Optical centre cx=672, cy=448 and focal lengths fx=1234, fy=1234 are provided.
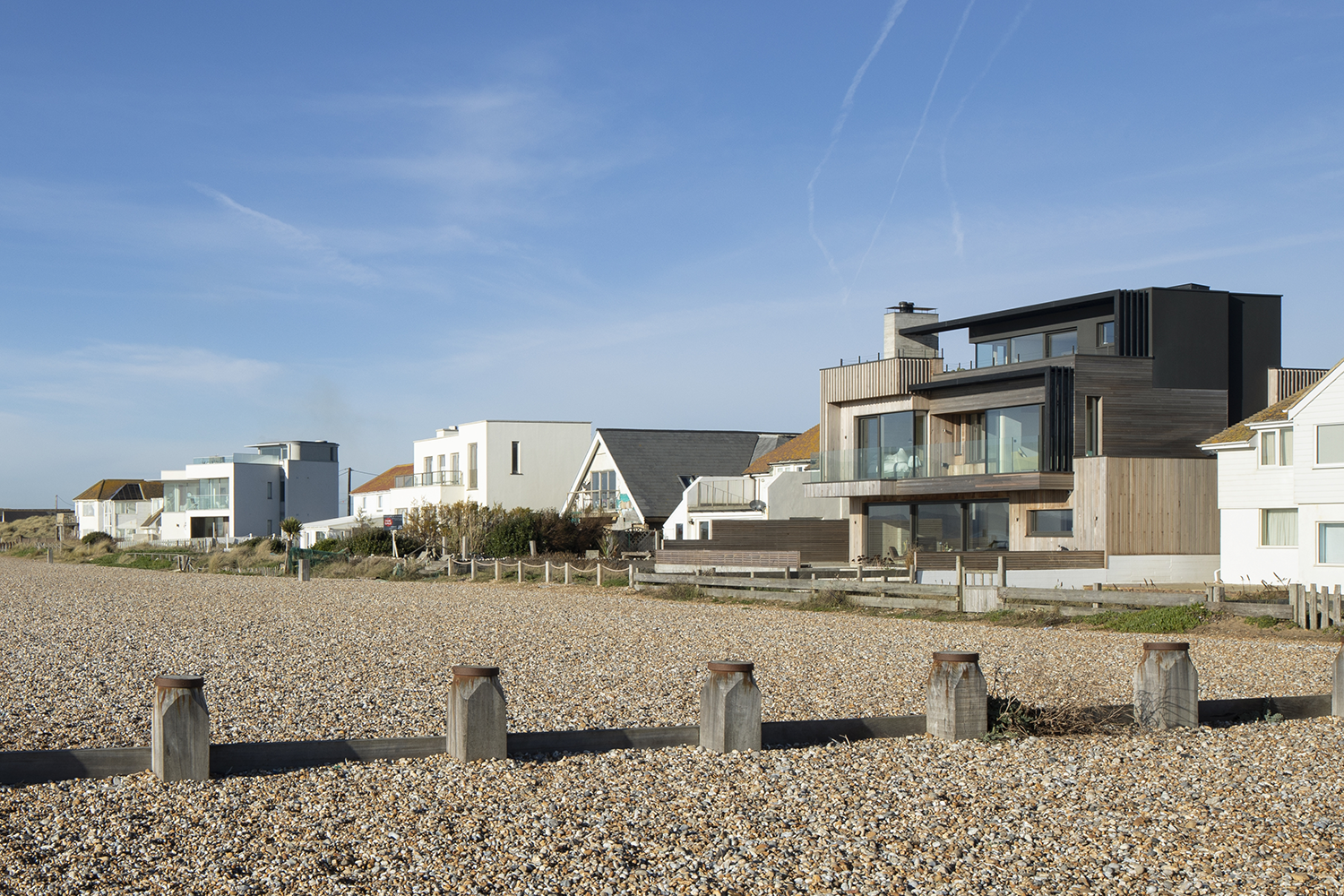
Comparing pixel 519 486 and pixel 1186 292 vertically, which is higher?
pixel 1186 292

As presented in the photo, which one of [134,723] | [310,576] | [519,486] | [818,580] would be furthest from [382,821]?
[519,486]

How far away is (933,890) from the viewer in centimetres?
579

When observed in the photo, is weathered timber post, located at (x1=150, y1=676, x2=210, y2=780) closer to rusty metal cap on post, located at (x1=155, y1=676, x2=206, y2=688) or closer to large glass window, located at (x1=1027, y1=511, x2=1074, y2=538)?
rusty metal cap on post, located at (x1=155, y1=676, x2=206, y2=688)

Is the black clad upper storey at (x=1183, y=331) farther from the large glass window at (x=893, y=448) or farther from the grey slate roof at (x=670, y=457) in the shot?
the grey slate roof at (x=670, y=457)

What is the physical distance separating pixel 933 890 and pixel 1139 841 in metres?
1.47

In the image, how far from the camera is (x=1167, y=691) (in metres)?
9.57

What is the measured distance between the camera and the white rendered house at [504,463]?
61312 millimetres

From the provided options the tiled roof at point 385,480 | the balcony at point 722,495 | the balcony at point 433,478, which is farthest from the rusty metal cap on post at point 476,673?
the tiled roof at point 385,480

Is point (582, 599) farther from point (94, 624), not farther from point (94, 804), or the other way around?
point (94, 804)

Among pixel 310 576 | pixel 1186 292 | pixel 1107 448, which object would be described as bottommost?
pixel 310 576

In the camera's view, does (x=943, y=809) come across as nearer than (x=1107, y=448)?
Yes

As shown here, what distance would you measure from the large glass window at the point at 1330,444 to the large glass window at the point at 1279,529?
2232 millimetres

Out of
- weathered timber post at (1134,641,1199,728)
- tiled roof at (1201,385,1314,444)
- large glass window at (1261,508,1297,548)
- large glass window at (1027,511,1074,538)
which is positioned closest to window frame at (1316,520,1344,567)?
large glass window at (1261,508,1297,548)

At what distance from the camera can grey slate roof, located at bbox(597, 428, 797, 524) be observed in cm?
5144
